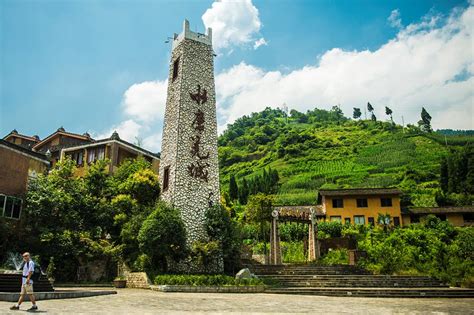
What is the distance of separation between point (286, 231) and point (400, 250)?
11.6m

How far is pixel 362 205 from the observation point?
40781 millimetres

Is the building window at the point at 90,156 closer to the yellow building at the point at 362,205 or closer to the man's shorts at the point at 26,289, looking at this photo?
the man's shorts at the point at 26,289

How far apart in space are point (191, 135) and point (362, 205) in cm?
2457

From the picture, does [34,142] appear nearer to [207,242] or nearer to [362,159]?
[207,242]

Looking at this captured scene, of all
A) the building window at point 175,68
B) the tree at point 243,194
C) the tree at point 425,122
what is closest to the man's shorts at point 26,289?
the building window at point 175,68

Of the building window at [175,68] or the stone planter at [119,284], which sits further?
the building window at [175,68]

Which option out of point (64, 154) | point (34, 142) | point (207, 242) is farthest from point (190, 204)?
point (34, 142)

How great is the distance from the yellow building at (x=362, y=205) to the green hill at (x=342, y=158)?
628 centimetres

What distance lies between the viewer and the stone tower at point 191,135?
21.8 meters

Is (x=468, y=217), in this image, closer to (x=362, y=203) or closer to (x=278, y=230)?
(x=362, y=203)


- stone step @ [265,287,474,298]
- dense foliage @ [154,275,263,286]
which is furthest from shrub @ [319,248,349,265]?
dense foliage @ [154,275,263,286]

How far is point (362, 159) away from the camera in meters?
77.2

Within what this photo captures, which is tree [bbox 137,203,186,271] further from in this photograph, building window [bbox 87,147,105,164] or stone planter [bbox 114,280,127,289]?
building window [bbox 87,147,105,164]

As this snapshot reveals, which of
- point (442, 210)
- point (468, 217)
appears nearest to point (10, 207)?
point (442, 210)
